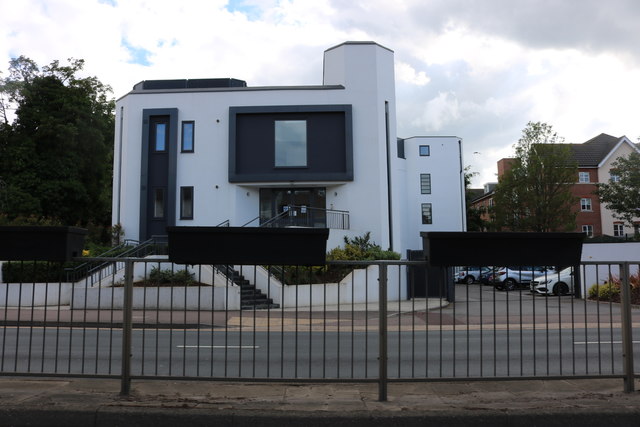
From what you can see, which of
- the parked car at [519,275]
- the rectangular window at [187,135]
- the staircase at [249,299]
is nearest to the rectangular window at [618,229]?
the rectangular window at [187,135]

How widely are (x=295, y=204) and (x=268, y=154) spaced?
2929 mm

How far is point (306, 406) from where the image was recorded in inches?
189

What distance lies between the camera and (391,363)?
8.33 meters

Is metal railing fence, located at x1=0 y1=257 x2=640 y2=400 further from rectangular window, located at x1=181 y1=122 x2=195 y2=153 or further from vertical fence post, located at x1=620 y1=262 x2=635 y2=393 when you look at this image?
rectangular window, located at x1=181 y1=122 x2=195 y2=153

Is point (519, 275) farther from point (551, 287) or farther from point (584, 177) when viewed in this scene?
point (584, 177)

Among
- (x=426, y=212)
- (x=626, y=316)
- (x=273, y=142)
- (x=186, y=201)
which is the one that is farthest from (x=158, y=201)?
(x=426, y=212)

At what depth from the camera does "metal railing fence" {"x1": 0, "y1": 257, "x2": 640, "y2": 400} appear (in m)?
5.49

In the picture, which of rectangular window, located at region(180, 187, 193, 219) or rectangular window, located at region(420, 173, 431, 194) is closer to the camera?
rectangular window, located at region(180, 187, 193, 219)

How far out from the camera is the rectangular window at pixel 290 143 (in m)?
25.6

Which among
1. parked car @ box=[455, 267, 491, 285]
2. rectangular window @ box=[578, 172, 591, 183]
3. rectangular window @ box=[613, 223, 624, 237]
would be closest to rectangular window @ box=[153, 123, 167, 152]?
parked car @ box=[455, 267, 491, 285]

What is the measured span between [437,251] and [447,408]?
1.56m

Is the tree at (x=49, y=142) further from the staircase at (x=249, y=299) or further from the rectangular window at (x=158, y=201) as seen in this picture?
the staircase at (x=249, y=299)

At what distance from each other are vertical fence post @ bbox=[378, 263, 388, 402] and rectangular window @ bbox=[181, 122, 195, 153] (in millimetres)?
21920

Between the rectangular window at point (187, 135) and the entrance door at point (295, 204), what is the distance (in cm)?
432
